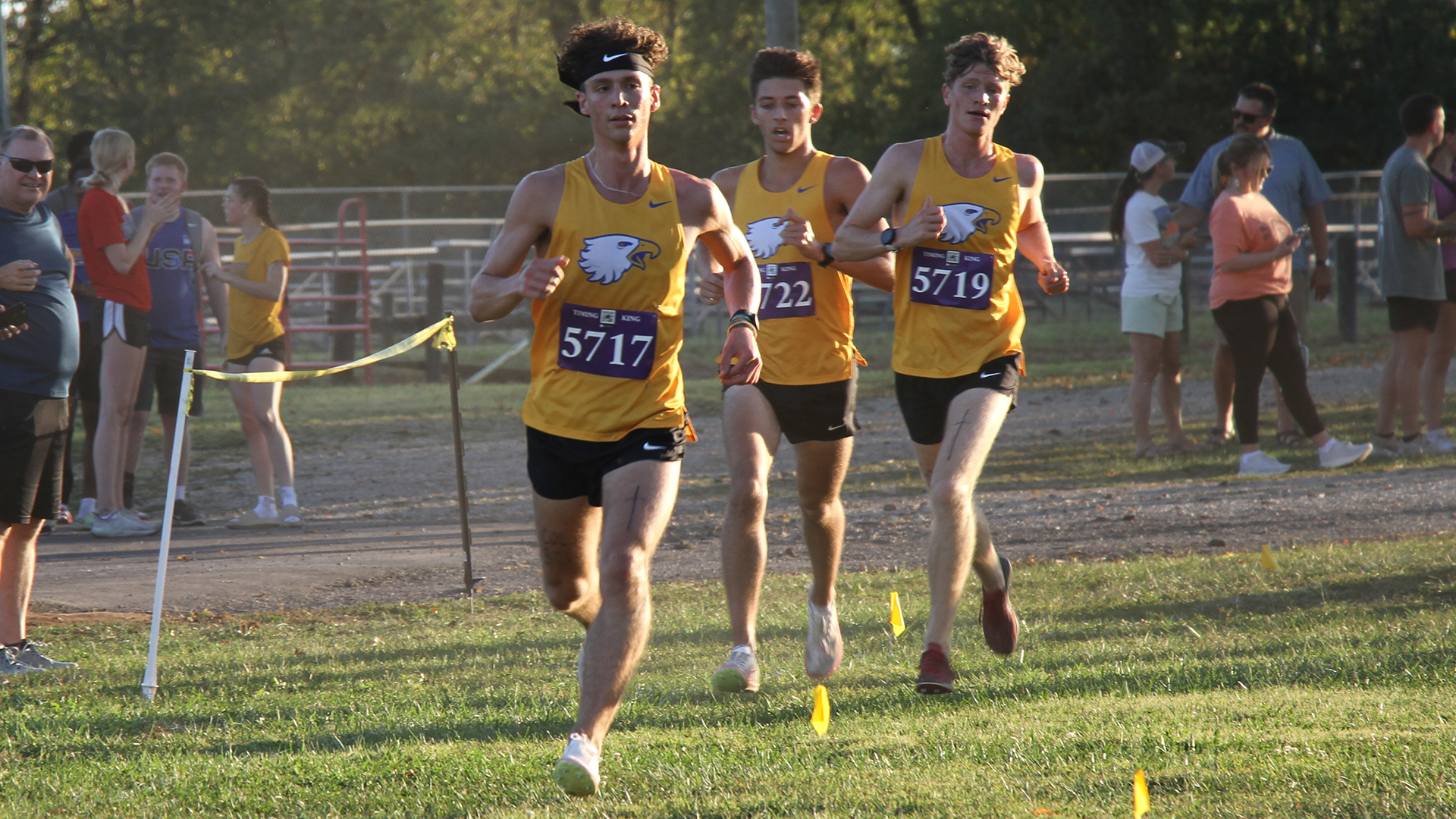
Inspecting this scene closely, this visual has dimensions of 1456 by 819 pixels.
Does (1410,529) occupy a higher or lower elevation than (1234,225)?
lower

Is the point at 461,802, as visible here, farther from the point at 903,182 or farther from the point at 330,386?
the point at 330,386

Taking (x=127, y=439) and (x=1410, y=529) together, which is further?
(x=127, y=439)

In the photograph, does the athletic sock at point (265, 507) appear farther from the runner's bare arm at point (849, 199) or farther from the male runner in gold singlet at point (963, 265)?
the male runner in gold singlet at point (963, 265)

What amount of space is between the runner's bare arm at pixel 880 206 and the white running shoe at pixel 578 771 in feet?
7.82

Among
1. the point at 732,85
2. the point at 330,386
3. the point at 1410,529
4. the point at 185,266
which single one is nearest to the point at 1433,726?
the point at 1410,529

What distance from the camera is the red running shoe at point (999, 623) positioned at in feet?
18.0

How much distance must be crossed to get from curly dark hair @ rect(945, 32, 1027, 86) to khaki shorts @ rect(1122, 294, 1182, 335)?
5.40 m

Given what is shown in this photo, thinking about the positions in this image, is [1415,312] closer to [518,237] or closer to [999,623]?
[999,623]

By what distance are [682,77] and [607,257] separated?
4273cm

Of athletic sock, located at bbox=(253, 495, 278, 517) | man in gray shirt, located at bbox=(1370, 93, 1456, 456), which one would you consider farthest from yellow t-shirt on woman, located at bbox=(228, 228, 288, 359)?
man in gray shirt, located at bbox=(1370, 93, 1456, 456)

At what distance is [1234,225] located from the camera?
9484 mm

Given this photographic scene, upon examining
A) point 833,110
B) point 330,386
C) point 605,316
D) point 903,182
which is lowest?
point 330,386

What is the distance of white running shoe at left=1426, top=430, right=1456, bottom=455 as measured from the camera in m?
10.3

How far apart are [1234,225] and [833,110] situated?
33970mm
